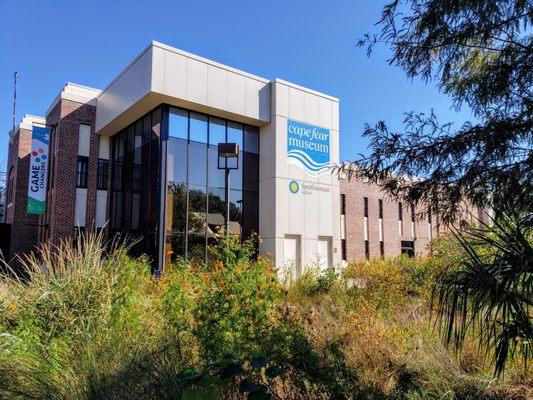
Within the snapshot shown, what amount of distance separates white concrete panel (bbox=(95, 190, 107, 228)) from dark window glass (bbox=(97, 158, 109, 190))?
257 mm

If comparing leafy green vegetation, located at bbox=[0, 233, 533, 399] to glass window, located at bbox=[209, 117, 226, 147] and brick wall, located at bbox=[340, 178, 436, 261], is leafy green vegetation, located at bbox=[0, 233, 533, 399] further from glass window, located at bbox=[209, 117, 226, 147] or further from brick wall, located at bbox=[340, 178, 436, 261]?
brick wall, located at bbox=[340, 178, 436, 261]

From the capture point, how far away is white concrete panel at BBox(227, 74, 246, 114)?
62.7ft

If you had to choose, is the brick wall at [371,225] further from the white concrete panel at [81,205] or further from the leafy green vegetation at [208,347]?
the leafy green vegetation at [208,347]

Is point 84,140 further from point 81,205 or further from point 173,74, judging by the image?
point 173,74

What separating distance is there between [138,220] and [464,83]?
16.4m

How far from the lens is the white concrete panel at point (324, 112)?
71.2ft

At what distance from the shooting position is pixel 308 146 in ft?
68.9

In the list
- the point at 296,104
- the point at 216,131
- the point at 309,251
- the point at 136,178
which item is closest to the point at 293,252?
the point at 309,251

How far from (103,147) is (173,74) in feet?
22.2

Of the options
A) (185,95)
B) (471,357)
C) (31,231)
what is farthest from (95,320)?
(31,231)

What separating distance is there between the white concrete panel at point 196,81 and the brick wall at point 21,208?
13634 mm

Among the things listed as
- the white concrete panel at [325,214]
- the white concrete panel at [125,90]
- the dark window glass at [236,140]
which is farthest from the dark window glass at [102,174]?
the white concrete panel at [325,214]

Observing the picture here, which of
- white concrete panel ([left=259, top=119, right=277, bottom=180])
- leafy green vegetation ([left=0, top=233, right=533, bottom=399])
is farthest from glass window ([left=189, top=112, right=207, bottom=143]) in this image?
leafy green vegetation ([left=0, top=233, right=533, bottom=399])

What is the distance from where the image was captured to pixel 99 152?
72.0 feet
